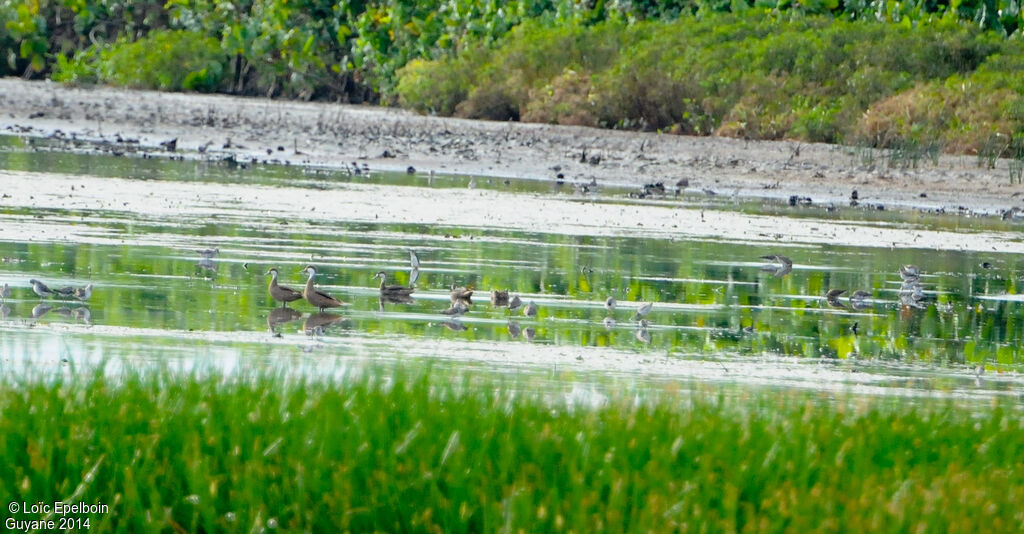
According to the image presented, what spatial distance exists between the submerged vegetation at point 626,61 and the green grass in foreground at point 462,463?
17.8 meters

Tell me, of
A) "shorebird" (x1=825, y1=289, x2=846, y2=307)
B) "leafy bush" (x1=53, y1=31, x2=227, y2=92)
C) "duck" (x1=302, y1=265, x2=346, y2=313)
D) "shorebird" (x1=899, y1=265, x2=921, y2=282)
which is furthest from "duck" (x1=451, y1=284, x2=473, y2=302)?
"leafy bush" (x1=53, y1=31, x2=227, y2=92)

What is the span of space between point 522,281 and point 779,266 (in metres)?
2.25

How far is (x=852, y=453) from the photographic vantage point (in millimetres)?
6000

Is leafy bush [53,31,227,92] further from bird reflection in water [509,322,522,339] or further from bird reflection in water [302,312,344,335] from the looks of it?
bird reflection in water [509,322,522,339]

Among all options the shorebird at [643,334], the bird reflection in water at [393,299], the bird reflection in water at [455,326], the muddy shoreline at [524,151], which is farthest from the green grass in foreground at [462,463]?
the muddy shoreline at [524,151]

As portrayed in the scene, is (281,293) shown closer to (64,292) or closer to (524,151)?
(64,292)

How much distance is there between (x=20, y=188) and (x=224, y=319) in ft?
26.7

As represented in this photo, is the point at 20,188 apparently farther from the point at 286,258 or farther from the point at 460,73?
the point at 460,73

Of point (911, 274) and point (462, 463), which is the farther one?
point (911, 274)

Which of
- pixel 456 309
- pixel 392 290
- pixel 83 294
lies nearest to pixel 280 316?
pixel 392 290

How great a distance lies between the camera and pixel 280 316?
32.3ft

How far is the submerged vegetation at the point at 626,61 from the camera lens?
87.4ft

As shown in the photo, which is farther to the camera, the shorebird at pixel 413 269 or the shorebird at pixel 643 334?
the shorebird at pixel 413 269

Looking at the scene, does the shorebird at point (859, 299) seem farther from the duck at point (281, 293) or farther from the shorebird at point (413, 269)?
the duck at point (281, 293)
